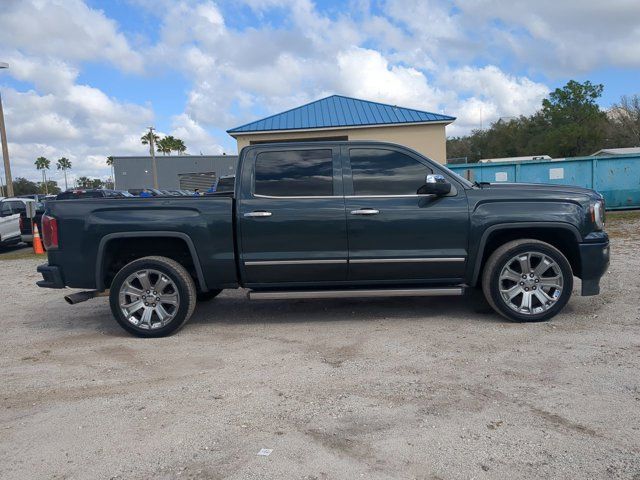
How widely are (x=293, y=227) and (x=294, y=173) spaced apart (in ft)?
2.05

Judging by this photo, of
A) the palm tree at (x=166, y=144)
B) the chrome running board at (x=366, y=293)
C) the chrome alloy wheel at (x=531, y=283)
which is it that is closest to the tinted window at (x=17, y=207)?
the chrome running board at (x=366, y=293)

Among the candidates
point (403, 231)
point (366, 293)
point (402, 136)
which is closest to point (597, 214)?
point (403, 231)

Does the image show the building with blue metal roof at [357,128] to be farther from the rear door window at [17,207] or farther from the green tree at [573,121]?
the green tree at [573,121]

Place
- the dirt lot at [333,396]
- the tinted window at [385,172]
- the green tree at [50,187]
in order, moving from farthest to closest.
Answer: the green tree at [50,187], the tinted window at [385,172], the dirt lot at [333,396]

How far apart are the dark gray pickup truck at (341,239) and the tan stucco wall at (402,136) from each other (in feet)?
44.9

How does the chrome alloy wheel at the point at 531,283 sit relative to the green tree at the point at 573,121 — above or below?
below

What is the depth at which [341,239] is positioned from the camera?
17.5 ft

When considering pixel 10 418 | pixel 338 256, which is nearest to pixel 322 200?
pixel 338 256

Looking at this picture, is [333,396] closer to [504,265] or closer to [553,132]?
[504,265]

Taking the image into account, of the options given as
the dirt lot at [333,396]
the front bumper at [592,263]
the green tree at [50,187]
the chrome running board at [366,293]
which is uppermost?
the green tree at [50,187]

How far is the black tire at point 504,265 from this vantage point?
5.29m

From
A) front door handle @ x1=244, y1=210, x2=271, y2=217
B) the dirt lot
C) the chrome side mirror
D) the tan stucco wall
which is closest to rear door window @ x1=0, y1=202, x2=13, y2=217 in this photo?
the tan stucco wall

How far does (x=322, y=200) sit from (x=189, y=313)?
1.86 metres

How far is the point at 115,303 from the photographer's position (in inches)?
211
